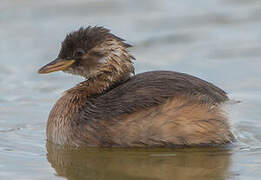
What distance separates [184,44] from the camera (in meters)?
13.8

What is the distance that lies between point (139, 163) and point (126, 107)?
28.4 inches

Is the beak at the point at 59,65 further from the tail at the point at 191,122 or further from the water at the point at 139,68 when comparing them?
the tail at the point at 191,122

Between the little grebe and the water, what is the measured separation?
0.15m

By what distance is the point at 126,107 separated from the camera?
8914 mm

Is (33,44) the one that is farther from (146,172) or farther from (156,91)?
(146,172)

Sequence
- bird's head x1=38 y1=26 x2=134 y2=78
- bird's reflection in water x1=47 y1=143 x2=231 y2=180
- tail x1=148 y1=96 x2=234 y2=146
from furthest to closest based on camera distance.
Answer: bird's head x1=38 y1=26 x2=134 y2=78, tail x1=148 y1=96 x2=234 y2=146, bird's reflection in water x1=47 y1=143 x2=231 y2=180

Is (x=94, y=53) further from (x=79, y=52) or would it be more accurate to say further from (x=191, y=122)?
(x=191, y=122)

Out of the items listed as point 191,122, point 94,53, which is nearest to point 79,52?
point 94,53

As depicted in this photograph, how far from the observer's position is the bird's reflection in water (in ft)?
26.5

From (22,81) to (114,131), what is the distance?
3.69m

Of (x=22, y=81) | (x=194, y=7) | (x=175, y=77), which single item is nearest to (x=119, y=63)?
(x=175, y=77)

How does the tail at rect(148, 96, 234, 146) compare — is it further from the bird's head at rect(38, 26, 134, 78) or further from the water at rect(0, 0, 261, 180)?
the bird's head at rect(38, 26, 134, 78)

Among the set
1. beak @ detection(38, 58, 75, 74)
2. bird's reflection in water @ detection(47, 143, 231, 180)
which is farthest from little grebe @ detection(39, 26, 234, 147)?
bird's reflection in water @ detection(47, 143, 231, 180)

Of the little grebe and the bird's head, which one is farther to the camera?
the bird's head
